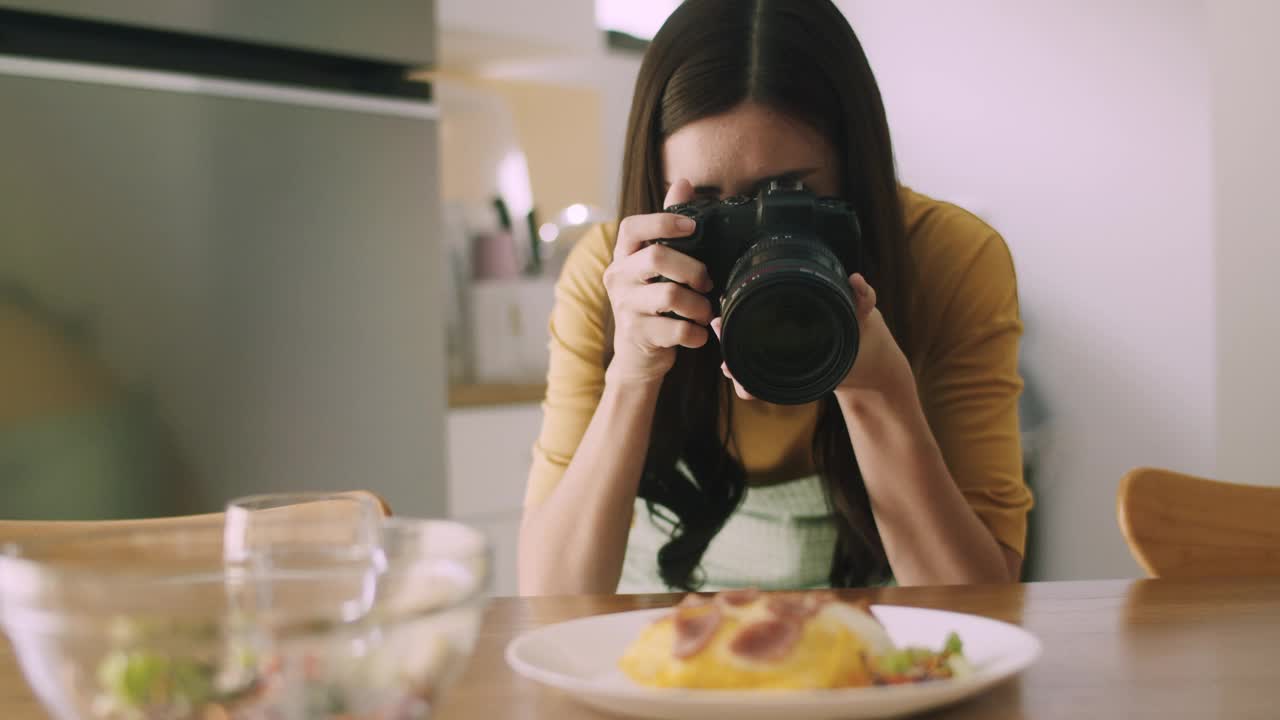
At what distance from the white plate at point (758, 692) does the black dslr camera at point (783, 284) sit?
0.20 meters

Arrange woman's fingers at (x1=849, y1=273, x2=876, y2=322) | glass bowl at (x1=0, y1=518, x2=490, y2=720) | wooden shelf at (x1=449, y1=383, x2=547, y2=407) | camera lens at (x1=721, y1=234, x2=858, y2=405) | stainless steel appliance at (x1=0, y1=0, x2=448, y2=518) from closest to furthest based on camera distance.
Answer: glass bowl at (x1=0, y1=518, x2=490, y2=720), camera lens at (x1=721, y1=234, x2=858, y2=405), woman's fingers at (x1=849, y1=273, x2=876, y2=322), stainless steel appliance at (x1=0, y1=0, x2=448, y2=518), wooden shelf at (x1=449, y1=383, x2=547, y2=407)

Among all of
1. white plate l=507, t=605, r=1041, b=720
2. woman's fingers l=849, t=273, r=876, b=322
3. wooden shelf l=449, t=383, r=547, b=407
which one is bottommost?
white plate l=507, t=605, r=1041, b=720

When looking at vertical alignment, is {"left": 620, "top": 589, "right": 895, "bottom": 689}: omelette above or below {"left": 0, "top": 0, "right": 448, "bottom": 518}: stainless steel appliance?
below

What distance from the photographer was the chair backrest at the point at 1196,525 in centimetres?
88

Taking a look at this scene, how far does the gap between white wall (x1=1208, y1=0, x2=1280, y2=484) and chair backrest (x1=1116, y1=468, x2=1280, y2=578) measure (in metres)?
1.37

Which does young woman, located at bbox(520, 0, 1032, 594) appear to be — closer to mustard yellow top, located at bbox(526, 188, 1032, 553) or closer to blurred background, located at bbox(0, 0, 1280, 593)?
mustard yellow top, located at bbox(526, 188, 1032, 553)

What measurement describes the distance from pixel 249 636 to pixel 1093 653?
39 cm

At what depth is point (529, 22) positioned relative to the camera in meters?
2.17

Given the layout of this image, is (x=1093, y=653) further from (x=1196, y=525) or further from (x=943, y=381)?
(x=943, y=381)

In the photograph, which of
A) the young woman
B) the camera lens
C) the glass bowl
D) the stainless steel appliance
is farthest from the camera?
the stainless steel appliance

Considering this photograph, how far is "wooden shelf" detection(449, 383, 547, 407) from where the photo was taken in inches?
78.8

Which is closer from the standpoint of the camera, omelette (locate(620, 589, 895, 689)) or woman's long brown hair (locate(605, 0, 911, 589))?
omelette (locate(620, 589, 895, 689))

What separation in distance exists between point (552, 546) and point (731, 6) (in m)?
0.48

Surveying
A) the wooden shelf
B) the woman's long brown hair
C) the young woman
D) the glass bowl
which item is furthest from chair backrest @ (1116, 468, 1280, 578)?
the wooden shelf
